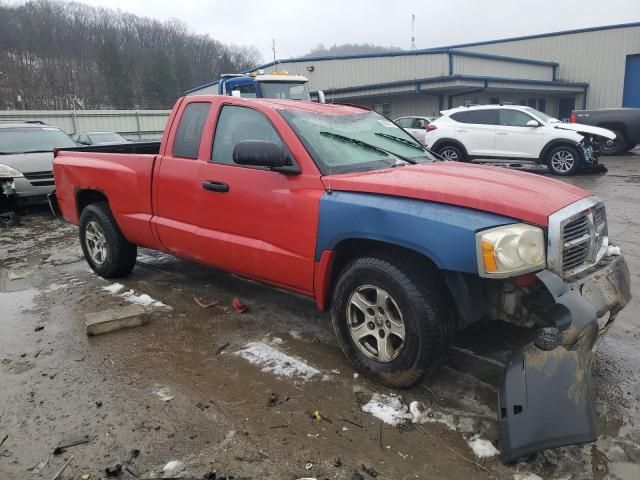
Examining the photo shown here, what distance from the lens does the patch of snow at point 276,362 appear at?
3.46 m

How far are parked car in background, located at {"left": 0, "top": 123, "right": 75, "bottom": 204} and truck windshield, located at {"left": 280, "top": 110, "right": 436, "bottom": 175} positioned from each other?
23.0ft

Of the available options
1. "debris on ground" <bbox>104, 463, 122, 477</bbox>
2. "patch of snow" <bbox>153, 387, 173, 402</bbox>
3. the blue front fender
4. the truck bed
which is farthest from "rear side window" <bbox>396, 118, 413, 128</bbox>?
"debris on ground" <bbox>104, 463, 122, 477</bbox>

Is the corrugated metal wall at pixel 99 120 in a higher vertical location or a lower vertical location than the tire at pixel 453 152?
higher

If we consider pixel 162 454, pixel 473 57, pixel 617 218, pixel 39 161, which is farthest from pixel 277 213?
pixel 473 57

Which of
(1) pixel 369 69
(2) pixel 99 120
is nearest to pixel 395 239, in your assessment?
(1) pixel 369 69

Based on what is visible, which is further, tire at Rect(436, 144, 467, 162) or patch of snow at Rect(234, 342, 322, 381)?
tire at Rect(436, 144, 467, 162)

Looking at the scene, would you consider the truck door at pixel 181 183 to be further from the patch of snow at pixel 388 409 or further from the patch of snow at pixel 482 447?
the patch of snow at pixel 482 447

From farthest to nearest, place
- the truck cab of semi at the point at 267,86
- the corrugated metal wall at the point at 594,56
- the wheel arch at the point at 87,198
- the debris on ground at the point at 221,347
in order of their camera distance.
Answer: the corrugated metal wall at the point at 594,56, the truck cab of semi at the point at 267,86, the wheel arch at the point at 87,198, the debris on ground at the point at 221,347

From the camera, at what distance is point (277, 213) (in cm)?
366

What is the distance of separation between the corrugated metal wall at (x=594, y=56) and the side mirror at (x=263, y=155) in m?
31.2

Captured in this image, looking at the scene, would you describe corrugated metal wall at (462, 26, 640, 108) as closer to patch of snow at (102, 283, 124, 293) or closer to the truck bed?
the truck bed

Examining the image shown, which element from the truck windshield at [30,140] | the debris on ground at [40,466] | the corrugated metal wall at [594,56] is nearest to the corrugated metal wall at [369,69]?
the corrugated metal wall at [594,56]

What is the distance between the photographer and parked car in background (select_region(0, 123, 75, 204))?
353 inches

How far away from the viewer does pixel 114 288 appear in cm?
533
